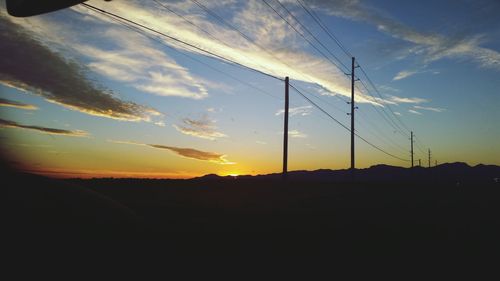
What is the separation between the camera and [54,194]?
3510mm

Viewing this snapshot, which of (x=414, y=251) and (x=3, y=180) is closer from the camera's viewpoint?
(x=3, y=180)

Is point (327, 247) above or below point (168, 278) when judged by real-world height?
below

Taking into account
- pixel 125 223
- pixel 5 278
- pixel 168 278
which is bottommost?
pixel 168 278

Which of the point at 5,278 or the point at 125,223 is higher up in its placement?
the point at 125,223

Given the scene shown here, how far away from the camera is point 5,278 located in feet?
8.27

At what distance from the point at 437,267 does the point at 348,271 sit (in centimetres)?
185

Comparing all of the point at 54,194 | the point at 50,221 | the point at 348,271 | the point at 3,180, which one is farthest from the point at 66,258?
the point at 348,271

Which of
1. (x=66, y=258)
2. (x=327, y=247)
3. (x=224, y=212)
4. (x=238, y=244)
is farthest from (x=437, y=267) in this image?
(x=224, y=212)

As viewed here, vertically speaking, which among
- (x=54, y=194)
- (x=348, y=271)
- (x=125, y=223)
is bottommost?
(x=348, y=271)

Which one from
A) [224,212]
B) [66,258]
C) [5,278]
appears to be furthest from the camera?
[224,212]

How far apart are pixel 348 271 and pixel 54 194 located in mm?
4918

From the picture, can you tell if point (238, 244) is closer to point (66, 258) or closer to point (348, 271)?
point (348, 271)

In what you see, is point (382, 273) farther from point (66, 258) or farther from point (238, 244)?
point (66, 258)

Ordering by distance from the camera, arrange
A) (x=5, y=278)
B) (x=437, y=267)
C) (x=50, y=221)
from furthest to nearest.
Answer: (x=437, y=267) → (x=50, y=221) → (x=5, y=278)
